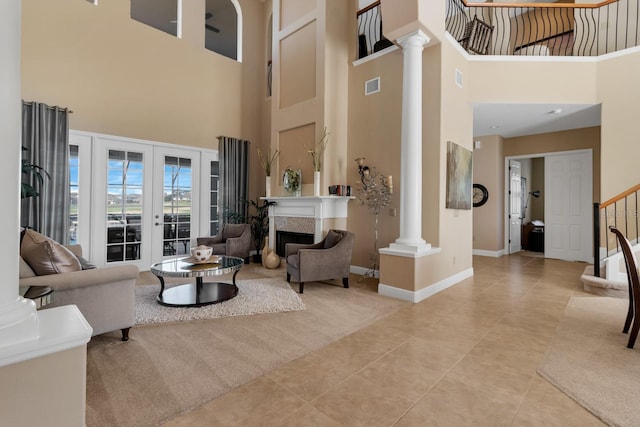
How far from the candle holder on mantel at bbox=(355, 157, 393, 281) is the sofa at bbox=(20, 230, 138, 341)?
11.5ft

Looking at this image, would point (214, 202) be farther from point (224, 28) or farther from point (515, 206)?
point (515, 206)

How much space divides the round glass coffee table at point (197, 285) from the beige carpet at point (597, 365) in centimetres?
319

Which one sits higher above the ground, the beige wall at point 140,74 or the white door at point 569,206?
the beige wall at point 140,74

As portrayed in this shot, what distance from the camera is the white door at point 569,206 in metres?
6.88

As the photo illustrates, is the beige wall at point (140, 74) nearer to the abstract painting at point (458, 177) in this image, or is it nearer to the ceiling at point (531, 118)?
the abstract painting at point (458, 177)

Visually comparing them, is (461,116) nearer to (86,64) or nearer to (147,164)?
(147,164)

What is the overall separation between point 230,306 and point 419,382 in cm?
231

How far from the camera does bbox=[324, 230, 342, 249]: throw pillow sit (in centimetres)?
487

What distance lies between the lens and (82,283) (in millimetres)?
2525

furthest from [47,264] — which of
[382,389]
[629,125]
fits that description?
[629,125]

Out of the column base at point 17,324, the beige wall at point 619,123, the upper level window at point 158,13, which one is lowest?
the column base at point 17,324

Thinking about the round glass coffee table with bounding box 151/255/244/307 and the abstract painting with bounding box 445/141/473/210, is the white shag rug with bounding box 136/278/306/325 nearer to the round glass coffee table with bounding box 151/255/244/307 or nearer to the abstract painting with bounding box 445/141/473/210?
the round glass coffee table with bounding box 151/255/244/307

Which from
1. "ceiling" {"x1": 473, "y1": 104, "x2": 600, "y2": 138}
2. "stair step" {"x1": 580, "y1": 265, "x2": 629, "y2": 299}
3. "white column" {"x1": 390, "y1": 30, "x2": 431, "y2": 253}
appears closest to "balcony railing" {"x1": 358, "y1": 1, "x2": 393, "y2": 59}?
"white column" {"x1": 390, "y1": 30, "x2": 431, "y2": 253}

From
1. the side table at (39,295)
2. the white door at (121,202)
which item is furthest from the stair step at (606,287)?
the white door at (121,202)
